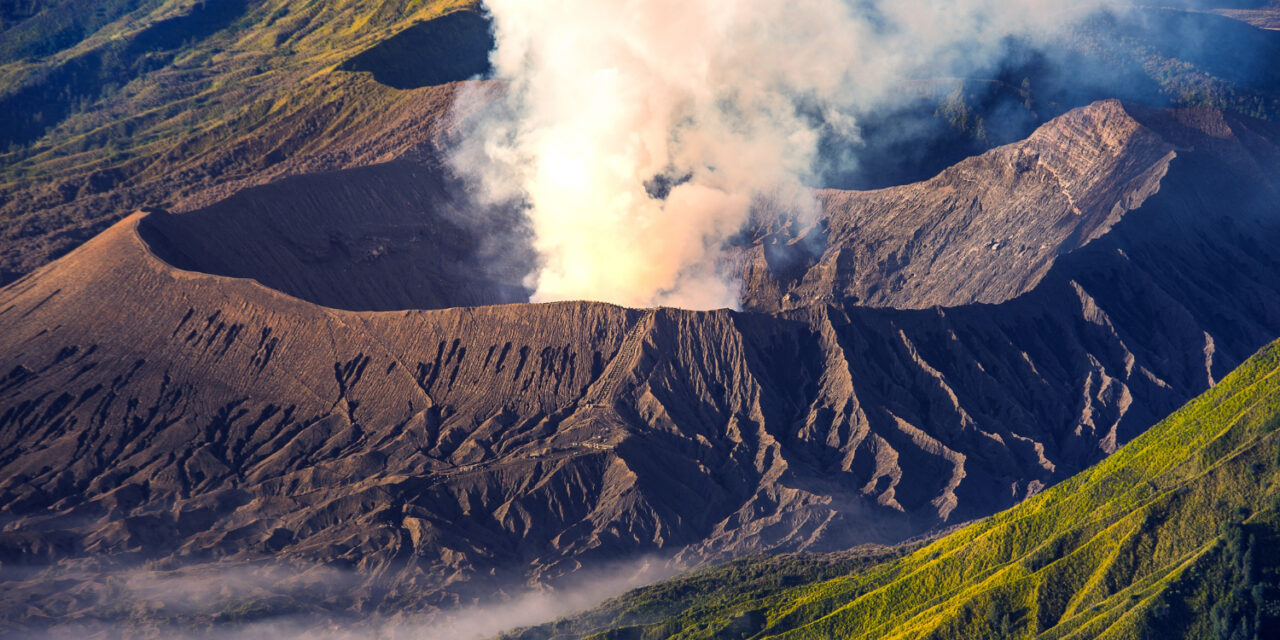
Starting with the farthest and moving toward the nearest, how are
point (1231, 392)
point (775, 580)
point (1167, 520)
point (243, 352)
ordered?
point (243, 352) → point (775, 580) → point (1231, 392) → point (1167, 520)

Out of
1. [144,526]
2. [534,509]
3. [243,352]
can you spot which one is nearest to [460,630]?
[534,509]

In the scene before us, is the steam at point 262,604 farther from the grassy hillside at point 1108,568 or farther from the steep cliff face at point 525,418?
the grassy hillside at point 1108,568

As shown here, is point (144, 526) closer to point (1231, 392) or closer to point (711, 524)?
point (711, 524)

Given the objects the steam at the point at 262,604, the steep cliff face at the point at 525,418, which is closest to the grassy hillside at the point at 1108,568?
the steam at the point at 262,604

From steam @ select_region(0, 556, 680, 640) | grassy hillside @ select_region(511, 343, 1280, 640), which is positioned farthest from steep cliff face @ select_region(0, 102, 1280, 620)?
grassy hillside @ select_region(511, 343, 1280, 640)

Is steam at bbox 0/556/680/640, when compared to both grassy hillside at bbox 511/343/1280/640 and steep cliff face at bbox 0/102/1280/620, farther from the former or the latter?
grassy hillside at bbox 511/343/1280/640

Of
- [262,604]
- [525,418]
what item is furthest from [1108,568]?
[525,418]
